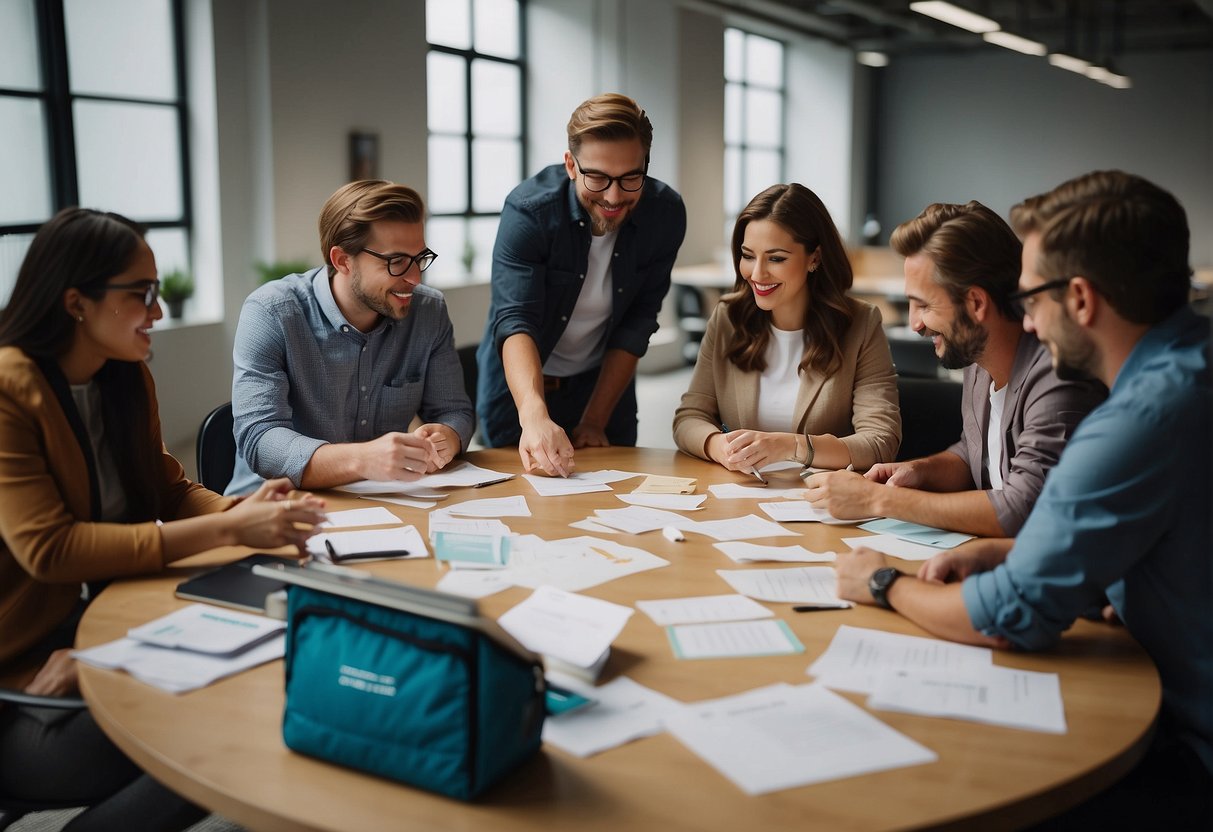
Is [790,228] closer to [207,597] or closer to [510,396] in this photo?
[510,396]

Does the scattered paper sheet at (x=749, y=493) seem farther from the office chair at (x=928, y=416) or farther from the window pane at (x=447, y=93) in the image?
the window pane at (x=447, y=93)

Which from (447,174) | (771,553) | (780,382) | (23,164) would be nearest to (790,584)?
(771,553)

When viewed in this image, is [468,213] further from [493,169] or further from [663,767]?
[663,767]

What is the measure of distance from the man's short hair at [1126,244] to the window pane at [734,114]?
1078cm

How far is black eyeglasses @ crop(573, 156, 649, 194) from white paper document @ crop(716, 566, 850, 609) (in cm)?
135

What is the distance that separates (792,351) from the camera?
2.95 metres

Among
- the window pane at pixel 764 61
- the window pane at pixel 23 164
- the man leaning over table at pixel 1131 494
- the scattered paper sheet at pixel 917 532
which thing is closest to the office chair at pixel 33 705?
the man leaning over table at pixel 1131 494

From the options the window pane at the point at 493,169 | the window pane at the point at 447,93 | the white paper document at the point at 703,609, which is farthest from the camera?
the window pane at the point at 493,169

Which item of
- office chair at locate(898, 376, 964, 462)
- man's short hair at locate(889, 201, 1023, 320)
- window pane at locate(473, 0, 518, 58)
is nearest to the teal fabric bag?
man's short hair at locate(889, 201, 1023, 320)

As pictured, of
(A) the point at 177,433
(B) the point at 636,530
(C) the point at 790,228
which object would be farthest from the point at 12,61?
(B) the point at 636,530

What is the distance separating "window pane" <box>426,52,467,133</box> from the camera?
8.61 meters

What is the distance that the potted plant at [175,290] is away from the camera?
19.9ft

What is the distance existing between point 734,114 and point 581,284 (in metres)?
9.74

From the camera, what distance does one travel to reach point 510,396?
3338 mm
